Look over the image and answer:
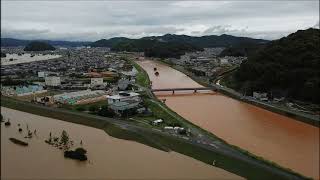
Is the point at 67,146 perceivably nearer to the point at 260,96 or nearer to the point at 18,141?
the point at 18,141

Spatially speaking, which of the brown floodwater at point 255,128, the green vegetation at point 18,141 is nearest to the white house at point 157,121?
the brown floodwater at point 255,128

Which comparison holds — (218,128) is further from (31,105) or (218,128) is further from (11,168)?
(31,105)

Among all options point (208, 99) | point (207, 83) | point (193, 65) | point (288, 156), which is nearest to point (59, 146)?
point (288, 156)

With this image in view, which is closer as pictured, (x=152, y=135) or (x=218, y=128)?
(x=152, y=135)

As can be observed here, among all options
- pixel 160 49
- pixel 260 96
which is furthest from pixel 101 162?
pixel 160 49

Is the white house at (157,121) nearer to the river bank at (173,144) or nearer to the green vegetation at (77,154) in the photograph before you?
the river bank at (173,144)

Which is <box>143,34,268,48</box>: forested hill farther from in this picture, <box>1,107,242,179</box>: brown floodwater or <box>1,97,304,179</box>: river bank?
<box>1,107,242,179</box>: brown floodwater
